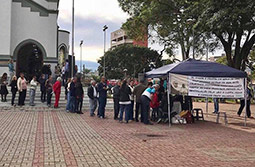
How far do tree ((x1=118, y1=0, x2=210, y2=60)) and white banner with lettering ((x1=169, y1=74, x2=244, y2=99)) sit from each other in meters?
8.36

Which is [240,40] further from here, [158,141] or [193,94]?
[158,141]

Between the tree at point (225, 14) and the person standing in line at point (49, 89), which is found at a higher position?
the tree at point (225, 14)

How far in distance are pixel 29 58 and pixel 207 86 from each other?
1774 centimetres

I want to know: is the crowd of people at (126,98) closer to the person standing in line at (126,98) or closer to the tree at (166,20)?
the person standing in line at (126,98)

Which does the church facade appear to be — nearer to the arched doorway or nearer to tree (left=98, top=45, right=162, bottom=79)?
the arched doorway

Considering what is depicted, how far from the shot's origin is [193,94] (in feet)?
40.4

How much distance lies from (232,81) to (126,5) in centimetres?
1803

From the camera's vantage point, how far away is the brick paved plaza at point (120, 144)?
6812mm

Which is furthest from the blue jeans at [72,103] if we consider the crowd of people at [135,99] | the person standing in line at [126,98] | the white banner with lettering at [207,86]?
the white banner with lettering at [207,86]

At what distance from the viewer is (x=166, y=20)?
25047 millimetres

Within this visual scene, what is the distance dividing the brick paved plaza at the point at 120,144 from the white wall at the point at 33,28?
39.6 feet

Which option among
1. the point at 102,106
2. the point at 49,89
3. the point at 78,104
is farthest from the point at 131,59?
the point at 102,106

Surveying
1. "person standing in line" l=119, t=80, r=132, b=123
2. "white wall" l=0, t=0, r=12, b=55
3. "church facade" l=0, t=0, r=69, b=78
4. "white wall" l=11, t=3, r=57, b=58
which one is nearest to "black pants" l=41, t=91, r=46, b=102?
"church facade" l=0, t=0, r=69, b=78

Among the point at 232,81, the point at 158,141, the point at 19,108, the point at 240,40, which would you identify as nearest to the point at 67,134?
the point at 158,141
